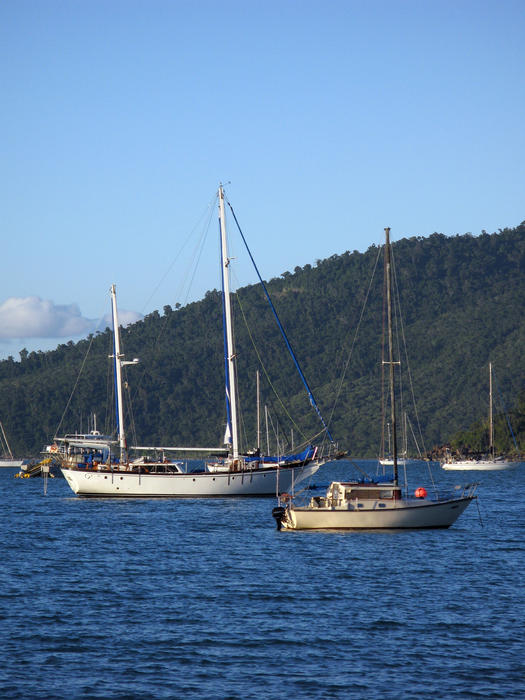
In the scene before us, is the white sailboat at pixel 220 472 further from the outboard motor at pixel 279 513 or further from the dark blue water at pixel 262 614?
the outboard motor at pixel 279 513

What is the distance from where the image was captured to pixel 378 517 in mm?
44250

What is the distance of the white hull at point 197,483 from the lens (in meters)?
68.4

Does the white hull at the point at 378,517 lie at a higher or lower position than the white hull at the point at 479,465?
higher

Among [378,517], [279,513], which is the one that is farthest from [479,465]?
[378,517]

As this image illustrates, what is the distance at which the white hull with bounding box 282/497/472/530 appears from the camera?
145ft

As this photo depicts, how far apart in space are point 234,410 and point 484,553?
2807 centimetres

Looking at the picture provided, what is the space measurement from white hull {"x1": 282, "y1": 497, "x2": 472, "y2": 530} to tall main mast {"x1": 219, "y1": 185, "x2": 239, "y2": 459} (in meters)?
21.4

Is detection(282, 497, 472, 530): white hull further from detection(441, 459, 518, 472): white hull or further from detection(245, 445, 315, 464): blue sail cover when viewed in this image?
detection(441, 459, 518, 472): white hull

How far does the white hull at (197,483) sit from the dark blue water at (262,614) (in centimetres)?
1637

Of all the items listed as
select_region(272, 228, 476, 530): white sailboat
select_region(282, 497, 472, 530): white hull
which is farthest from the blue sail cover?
select_region(272, 228, 476, 530): white sailboat

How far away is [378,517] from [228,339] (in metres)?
27.3

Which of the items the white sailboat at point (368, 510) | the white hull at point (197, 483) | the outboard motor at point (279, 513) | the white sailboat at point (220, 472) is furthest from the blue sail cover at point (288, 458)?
the white sailboat at point (368, 510)

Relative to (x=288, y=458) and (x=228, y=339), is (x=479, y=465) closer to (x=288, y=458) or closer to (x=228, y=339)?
(x=288, y=458)

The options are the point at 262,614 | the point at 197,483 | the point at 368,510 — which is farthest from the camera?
the point at 197,483
